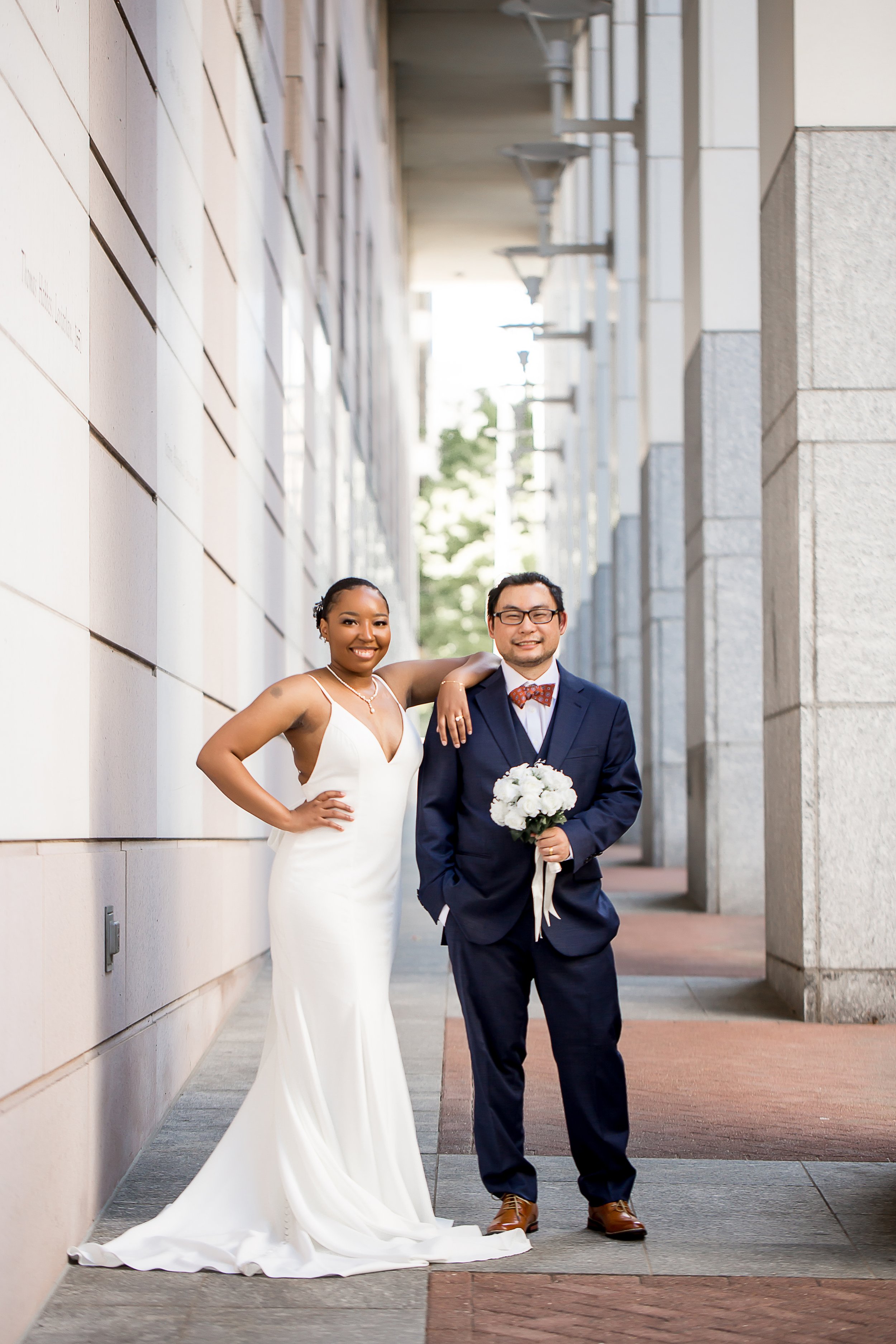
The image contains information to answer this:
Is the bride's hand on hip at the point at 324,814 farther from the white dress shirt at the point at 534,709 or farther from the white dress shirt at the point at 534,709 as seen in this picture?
the white dress shirt at the point at 534,709

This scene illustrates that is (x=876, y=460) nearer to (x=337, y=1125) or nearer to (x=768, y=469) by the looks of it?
(x=768, y=469)

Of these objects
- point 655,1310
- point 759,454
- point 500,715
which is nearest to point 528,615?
point 500,715

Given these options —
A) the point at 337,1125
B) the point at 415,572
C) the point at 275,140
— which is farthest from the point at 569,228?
the point at 337,1125

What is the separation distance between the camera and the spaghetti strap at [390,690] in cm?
520

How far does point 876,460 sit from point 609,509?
1987 centimetres

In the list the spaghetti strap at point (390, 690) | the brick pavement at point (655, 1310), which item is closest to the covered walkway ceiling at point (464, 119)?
the spaghetti strap at point (390, 690)

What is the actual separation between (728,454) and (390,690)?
10.1m

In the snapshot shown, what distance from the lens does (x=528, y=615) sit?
4918mm

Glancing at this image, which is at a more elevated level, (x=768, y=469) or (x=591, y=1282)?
(x=768, y=469)

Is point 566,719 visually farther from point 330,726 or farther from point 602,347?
point 602,347

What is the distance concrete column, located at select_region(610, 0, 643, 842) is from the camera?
24.4 m

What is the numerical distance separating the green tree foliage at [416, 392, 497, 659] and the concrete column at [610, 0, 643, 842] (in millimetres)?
38746

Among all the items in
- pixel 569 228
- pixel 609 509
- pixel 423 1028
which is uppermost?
pixel 569 228

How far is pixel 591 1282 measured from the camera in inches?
178
